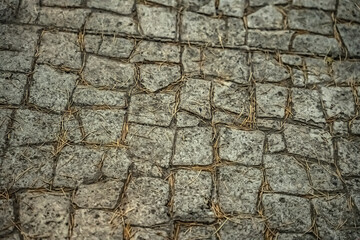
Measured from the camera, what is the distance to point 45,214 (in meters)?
2.34

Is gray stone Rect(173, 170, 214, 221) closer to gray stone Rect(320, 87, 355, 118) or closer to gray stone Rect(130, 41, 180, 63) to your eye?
gray stone Rect(130, 41, 180, 63)

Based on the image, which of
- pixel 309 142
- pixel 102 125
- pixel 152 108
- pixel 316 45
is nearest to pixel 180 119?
pixel 152 108

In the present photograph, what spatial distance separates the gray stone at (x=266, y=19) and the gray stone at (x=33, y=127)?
169 cm

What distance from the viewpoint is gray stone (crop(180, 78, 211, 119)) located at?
277cm

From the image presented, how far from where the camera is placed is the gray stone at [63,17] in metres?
3.00

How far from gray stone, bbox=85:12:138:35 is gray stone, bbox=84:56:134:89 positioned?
0.87 ft

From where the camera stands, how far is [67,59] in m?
2.88

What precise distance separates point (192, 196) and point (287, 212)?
604mm

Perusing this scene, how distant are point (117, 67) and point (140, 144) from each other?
0.64m

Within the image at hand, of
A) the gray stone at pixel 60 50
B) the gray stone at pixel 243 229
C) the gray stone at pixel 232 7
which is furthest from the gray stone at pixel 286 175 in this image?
the gray stone at pixel 60 50

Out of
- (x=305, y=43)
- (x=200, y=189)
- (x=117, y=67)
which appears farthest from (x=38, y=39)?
(x=305, y=43)

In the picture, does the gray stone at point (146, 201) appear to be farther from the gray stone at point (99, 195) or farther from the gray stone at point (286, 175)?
the gray stone at point (286, 175)

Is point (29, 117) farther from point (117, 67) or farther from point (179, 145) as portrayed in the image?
point (179, 145)

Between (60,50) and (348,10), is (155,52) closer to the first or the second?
(60,50)
